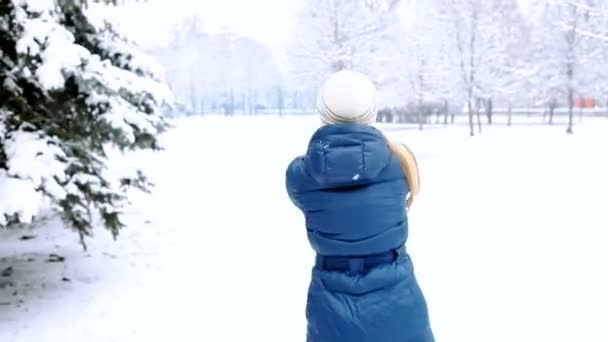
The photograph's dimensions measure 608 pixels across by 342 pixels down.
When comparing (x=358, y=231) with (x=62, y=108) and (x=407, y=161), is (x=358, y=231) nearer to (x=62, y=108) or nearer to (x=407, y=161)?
(x=407, y=161)

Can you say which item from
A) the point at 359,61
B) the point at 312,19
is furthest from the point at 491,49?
the point at 312,19

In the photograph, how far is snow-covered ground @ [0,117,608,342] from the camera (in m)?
5.17

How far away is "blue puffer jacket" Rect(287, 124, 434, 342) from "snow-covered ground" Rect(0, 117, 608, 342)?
2697 millimetres

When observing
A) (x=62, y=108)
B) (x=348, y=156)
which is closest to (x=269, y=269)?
(x=62, y=108)

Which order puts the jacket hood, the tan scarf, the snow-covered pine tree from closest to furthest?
the jacket hood, the tan scarf, the snow-covered pine tree

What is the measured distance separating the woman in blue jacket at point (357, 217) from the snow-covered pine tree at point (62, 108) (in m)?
3.16

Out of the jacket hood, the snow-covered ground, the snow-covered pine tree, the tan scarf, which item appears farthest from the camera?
the snow-covered ground

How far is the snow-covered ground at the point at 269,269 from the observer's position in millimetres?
5172

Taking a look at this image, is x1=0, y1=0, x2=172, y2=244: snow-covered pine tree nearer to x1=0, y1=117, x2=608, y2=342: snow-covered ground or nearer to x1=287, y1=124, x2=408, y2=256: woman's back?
x1=0, y1=117, x2=608, y2=342: snow-covered ground

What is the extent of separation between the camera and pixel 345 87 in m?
2.28

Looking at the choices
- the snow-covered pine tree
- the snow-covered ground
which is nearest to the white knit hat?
the snow-covered ground

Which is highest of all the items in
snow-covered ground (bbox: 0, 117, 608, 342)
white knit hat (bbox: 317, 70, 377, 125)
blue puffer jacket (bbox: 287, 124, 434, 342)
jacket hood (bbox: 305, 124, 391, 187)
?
white knit hat (bbox: 317, 70, 377, 125)

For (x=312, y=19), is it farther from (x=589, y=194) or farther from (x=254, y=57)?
(x=254, y=57)

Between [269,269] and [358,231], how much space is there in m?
5.04
